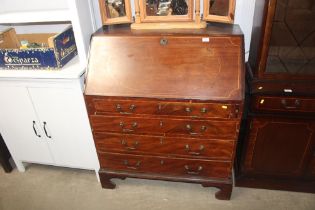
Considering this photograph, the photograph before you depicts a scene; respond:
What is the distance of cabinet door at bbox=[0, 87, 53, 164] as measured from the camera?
1896 mm

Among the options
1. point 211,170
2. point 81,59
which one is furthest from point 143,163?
point 81,59

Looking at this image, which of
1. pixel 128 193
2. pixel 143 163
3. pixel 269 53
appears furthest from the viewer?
pixel 128 193

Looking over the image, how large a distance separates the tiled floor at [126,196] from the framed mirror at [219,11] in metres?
1.32

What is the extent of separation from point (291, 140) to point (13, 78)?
1992 millimetres

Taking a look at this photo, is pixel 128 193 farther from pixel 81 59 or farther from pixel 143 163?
pixel 81 59

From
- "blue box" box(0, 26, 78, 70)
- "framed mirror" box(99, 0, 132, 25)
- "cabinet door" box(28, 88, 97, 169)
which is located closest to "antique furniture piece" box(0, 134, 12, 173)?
"cabinet door" box(28, 88, 97, 169)

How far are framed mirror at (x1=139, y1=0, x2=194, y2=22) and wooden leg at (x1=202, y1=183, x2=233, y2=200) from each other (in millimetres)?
1198

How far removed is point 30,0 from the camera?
2006 mm

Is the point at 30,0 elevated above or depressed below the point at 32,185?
above

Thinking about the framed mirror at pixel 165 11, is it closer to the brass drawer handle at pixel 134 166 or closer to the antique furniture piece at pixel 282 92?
the antique furniture piece at pixel 282 92

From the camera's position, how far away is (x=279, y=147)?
1.83 metres

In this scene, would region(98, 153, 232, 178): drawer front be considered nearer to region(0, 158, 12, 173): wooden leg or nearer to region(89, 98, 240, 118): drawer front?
region(89, 98, 240, 118): drawer front

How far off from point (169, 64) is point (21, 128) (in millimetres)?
1331

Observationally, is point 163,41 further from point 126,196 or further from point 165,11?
point 126,196
